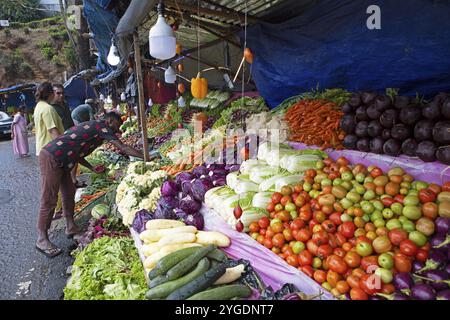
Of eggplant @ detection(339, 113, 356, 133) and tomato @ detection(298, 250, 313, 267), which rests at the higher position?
eggplant @ detection(339, 113, 356, 133)

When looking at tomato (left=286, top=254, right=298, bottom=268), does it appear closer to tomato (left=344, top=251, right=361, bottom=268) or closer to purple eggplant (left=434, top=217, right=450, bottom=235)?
tomato (left=344, top=251, right=361, bottom=268)

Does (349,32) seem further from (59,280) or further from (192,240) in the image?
(59,280)

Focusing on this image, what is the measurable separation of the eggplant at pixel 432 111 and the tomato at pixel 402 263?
Answer: 1.33m

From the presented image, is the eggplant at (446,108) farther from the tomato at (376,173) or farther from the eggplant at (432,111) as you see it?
the tomato at (376,173)

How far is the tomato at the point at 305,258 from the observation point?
224 cm

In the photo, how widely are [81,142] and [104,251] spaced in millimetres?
1616

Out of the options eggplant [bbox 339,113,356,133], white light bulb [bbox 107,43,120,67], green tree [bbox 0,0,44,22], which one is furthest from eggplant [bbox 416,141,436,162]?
green tree [bbox 0,0,44,22]

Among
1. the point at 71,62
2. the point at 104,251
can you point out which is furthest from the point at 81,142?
the point at 71,62

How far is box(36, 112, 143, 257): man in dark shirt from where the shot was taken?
3.93 metres

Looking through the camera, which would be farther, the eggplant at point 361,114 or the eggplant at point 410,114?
the eggplant at point 361,114

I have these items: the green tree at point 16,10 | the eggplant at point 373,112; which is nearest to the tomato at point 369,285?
the eggplant at point 373,112

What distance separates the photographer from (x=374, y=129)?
3.00 m

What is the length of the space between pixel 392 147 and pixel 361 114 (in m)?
0.56

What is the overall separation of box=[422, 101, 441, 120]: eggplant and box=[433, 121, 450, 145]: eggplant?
113 mm
